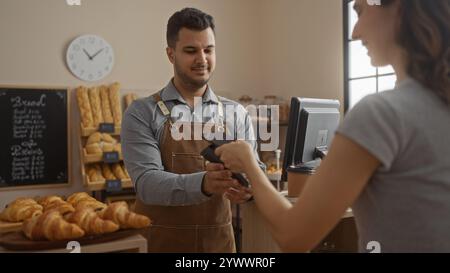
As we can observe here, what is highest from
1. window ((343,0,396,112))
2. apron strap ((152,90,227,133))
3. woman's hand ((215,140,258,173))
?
window ((343,0,396,112))

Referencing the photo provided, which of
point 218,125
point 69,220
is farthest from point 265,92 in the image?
point 69,220

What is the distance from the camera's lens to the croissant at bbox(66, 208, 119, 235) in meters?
1.11

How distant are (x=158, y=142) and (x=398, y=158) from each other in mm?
1147

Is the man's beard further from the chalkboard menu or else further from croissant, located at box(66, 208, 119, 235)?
the chalkboard menu

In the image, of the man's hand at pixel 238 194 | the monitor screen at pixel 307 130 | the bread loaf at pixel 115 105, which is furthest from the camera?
the bread loaf at pixel 115 105

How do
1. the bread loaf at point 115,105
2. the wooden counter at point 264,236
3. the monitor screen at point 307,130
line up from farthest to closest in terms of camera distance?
the bread loaf at point 115,105
the wooden counter at point 264,236
the monitor screen at point 307,130

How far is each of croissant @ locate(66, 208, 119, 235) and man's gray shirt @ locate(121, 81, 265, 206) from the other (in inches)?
17.4

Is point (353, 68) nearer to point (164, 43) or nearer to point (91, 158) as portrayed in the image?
point (164, 43)

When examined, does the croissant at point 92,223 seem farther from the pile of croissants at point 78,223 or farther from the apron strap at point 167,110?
the apron strap at point 167,110

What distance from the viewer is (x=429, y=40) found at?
2.81 feet

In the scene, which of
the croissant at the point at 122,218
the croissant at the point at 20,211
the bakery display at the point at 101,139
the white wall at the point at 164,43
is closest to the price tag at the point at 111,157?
the bakery display at the point at 101,139

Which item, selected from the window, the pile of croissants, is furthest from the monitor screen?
the window

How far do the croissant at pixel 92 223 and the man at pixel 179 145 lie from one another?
19.4 inches

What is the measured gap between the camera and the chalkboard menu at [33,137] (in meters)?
3.70
